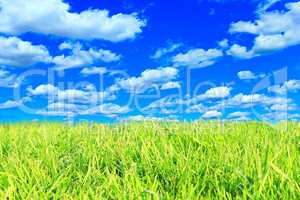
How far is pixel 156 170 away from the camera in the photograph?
377cm

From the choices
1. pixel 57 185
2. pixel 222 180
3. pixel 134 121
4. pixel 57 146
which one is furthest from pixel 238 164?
pixel 134 121

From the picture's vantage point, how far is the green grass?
3104mm

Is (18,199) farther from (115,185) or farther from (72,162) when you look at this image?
(72,162)

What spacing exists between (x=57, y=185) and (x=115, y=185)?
462 millimetres

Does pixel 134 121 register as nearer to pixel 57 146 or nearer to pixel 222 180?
pixel 57 146

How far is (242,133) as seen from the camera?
5395mm

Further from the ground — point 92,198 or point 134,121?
point 134,121

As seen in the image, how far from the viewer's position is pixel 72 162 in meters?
4.17

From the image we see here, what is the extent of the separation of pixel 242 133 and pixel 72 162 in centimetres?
222

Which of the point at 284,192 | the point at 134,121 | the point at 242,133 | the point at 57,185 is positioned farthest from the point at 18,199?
the point at 134,121

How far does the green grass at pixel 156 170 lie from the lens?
10.2ft

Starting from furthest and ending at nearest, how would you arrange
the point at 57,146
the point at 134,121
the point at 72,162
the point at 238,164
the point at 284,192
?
1. the point at 134,121
2. the point at 57,146
3. the point at 72,162
4. the point at 238,164
5. the point at 284,192

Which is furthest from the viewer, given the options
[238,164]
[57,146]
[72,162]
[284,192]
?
[57,146]

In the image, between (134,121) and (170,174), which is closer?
(170,174)
